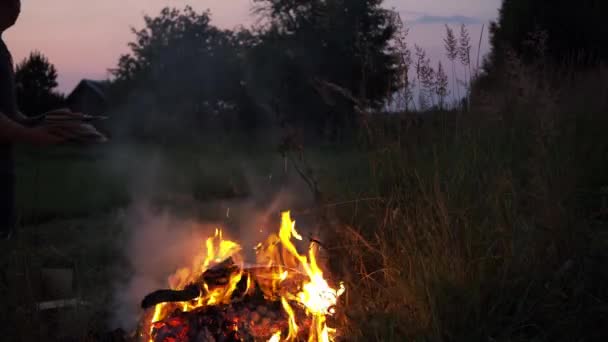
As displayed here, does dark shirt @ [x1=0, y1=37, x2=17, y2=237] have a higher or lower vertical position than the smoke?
higher

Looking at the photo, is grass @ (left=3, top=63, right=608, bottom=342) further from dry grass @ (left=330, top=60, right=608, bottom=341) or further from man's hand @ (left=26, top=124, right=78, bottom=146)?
man's hand @ (left=26, top=124, right=78, bottom=146)

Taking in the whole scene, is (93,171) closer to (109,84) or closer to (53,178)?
(53,178)

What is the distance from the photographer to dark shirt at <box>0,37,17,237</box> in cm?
248

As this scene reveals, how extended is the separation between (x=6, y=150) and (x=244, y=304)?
51.3 inches

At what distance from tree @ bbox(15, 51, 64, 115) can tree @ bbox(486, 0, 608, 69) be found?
68.3 feet

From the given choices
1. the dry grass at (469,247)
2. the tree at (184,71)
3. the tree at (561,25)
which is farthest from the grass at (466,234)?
the tree at (184,71)

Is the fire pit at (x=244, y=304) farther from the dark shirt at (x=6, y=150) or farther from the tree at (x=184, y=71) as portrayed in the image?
the tree at (x=184, y=71)

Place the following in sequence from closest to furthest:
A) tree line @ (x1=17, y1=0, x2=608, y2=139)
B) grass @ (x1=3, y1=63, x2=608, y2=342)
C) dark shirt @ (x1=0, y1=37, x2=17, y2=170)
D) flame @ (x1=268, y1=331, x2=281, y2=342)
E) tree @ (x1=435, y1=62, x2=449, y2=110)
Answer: dark shirt @ (x1=0, y1=37, x2=17, y2=170), grass @ (x1=3, y1=63, x2=608, y2=342), flame @ (x1=268, y1=331, x2=281, y2=342), tree @ (x1=435, y1=62, x2=449, y2=110), tree line @ (x1=17, y1=0, x2=608, y2=139)

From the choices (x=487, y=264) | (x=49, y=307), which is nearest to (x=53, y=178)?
(x=49, y=307)

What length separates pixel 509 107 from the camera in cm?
486

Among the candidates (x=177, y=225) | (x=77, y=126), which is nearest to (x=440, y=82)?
(x=77, y=126)

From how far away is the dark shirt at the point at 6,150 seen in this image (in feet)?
8.15

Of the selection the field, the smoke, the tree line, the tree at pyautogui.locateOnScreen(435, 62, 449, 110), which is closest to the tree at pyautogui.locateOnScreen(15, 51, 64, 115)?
the tree line

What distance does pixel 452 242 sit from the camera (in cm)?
278
